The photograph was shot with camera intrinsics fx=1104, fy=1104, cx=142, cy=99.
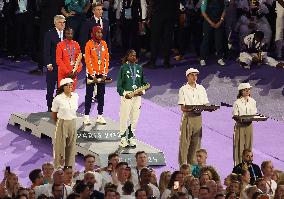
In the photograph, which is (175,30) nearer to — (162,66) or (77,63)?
(162,66)

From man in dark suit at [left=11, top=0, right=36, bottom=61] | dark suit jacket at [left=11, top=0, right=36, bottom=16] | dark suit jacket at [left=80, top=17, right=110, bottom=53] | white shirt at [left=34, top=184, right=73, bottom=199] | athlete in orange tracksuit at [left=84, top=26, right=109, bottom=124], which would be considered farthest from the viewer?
dark suit jacket at [left=11, top=0, right=36, bottom=16]

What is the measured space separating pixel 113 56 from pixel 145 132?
6797 mm

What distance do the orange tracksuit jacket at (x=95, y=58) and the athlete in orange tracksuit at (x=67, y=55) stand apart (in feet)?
0.86

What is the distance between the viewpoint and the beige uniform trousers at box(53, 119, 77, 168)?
1888 centimetres

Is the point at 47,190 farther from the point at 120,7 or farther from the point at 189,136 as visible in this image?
the point at 120,7

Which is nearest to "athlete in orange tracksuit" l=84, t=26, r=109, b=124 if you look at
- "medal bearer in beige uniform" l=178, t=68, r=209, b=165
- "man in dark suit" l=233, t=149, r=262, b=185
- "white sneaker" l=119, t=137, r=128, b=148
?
"white sneaker" l=119, t=137, r=128, b=148

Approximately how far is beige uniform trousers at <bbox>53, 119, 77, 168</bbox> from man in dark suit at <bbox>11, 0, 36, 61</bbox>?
9.00 meters

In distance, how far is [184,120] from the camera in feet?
63.0

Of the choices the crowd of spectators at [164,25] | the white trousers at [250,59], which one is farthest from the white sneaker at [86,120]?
the white trousers at [250,59]

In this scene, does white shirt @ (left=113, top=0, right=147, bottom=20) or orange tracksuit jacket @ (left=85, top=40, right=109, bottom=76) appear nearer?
orange tracksuit jacket @ (left=85, top=40, right=109, bottom=76)

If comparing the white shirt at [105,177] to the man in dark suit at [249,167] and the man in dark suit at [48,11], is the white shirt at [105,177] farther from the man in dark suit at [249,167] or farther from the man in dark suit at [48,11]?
the man in dark suit at [48,11]

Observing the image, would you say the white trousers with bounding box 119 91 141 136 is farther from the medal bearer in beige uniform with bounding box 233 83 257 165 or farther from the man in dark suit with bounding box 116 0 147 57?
the man in dark suit with bounding box 116 0 147 57

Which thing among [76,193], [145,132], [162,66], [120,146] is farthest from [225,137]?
[76,193]

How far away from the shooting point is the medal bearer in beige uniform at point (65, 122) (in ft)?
61.3
